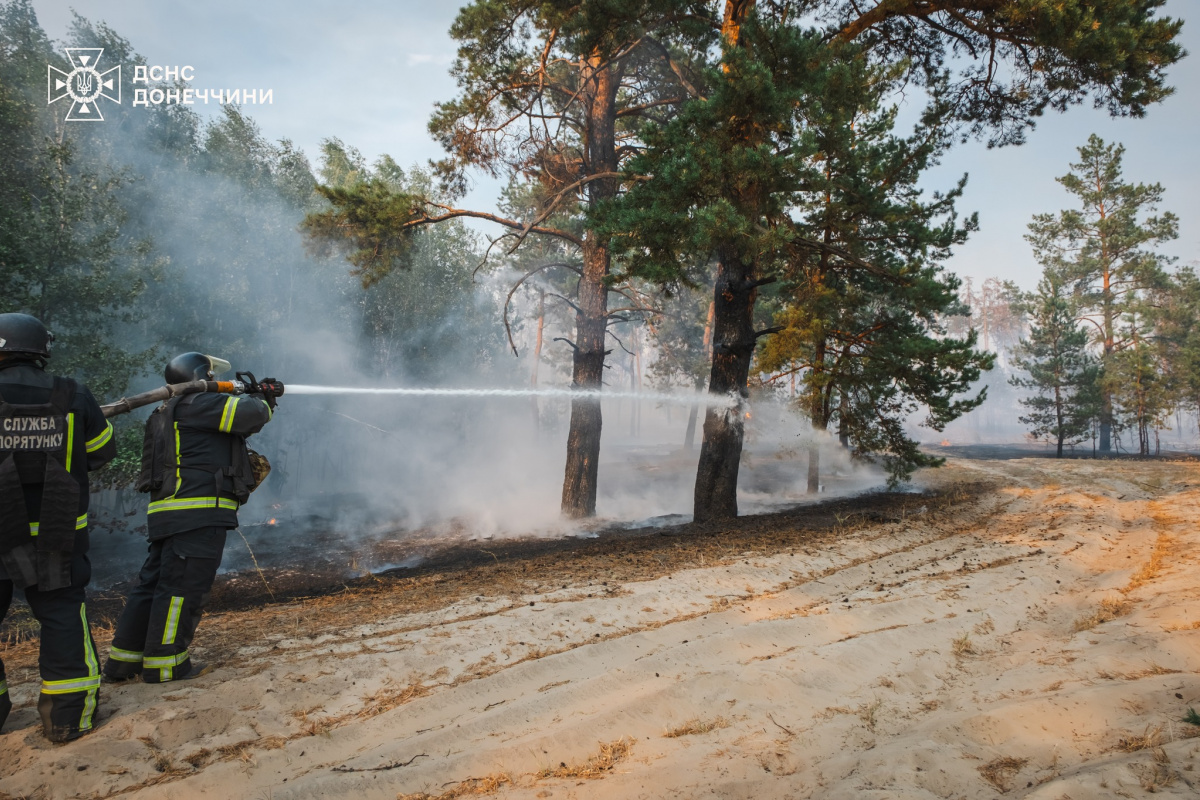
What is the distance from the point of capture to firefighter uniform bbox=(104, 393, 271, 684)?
13.0 feet

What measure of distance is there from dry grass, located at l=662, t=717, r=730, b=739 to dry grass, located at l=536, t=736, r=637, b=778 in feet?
0.73

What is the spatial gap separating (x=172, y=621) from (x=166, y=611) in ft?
0.27

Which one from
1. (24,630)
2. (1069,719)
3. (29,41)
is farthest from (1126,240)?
(29,41)

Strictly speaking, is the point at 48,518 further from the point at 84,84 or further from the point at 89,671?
the point at 84,84

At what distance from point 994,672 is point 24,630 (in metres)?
9.98

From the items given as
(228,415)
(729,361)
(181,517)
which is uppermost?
(729,361)

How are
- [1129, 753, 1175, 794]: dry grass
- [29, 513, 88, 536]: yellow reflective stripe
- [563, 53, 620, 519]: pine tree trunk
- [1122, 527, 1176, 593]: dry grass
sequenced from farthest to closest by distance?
[563, 53, 620, 519]: pine tree trunk
[1122, 527, 1176, 593]: dry grass
[29, 513, 88, 536]: yellow reflective stripe
[1129, 753, 1175, 794]: dry grass

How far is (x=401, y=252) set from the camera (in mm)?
12031

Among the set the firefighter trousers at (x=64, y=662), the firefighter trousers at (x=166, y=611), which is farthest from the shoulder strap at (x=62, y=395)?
the firefighter trousers at (x=166, y=611)

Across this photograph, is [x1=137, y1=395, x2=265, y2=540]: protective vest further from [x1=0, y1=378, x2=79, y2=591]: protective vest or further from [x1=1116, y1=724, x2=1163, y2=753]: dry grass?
[x1=1116, y1=724, x2=1163, y2=753]: dry grass

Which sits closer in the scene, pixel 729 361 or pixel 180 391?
pixel 180 391

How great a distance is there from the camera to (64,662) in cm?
333

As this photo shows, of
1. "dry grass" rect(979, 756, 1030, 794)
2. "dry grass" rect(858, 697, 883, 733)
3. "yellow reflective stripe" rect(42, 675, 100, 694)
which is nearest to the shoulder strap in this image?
"yellow reflective stripe" rect(42, 675, 100, 694)

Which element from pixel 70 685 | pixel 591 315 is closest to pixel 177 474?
pixel 70 685
